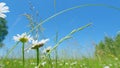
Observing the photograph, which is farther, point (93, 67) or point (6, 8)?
point (93, 67)

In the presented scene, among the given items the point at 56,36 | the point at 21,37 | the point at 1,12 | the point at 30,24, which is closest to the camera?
the point at 1,12

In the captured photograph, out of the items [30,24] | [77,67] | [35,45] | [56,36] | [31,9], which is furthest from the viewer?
[77,67]

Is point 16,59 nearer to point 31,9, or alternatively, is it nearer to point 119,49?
point 119,49

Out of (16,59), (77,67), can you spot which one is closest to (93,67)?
(77,67)

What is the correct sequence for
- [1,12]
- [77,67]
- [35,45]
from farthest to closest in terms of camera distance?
[77,67], [35,45], [1,12]

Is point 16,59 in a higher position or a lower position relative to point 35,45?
higher

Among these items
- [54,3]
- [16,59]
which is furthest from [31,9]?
[16,59]

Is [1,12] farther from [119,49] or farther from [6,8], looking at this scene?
[119,49]

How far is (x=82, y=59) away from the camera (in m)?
7.97

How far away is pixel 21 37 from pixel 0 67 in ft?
2.47

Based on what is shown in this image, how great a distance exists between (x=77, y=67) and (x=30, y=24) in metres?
3.60

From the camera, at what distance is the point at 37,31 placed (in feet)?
8.50

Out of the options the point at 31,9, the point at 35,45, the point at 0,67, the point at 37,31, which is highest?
the point at 31,9

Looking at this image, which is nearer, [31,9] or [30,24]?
[30,24]
